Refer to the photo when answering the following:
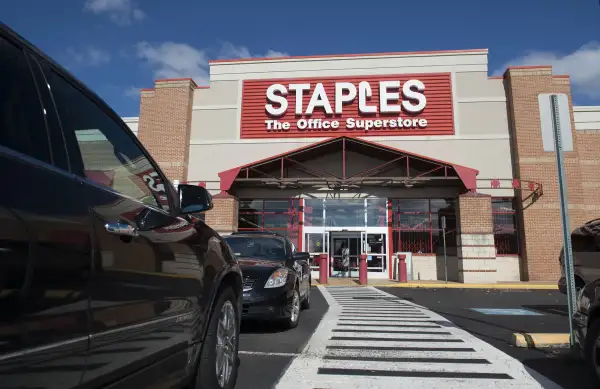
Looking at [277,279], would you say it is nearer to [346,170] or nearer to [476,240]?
[476,240]

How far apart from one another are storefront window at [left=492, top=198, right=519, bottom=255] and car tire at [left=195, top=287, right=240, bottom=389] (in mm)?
20246

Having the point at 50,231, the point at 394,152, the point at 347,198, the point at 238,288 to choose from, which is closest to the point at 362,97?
the point at 394,152

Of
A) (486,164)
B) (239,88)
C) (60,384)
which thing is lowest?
(60,384)

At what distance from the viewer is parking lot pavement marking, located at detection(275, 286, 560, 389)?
14.3ft

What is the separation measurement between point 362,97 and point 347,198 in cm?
529

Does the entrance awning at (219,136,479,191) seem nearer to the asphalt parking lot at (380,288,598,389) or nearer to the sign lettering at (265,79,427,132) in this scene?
the sign lettering at (265,79,427,132)

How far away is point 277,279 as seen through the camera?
6.79m

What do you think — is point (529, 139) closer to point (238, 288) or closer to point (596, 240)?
point (596, 240)

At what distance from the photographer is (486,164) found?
2212 cm

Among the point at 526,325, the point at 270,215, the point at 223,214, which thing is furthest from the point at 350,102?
the point at 526,325

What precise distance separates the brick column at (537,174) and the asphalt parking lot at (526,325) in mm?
7898

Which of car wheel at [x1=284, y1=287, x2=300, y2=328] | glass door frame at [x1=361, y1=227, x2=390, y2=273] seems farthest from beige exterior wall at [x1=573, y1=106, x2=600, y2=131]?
car wheel at [x1=284, y1=287, x2=300, y2=328]

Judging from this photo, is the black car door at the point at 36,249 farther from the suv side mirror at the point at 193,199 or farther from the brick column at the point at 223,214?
the brick column at the point at 223,214

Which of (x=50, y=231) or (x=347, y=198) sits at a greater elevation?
(x=347, y=198)
